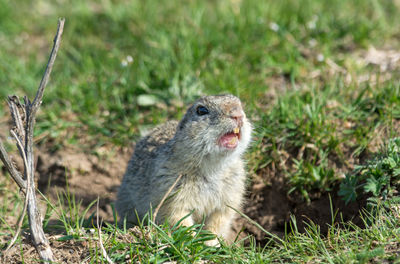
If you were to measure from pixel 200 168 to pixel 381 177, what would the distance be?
5.04ft

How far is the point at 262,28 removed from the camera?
6586 millimetres

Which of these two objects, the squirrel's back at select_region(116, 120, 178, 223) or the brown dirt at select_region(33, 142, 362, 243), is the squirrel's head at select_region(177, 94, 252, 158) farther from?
the brown dirt at select_region(33, 142, 362, 243)

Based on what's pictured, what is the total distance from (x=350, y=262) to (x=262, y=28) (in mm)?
4299

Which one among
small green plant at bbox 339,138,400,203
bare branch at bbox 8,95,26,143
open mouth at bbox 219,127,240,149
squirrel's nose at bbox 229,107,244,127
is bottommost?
small green plant at bbox 339,138,400,203

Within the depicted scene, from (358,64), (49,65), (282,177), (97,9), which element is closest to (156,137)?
(282,177)

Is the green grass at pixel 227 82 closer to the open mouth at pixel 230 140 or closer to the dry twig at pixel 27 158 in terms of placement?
the dry twig at pixel 27 158

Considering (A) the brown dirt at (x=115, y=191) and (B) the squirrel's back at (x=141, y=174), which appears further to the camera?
(A) the brown dirt at (x=115, y=191)

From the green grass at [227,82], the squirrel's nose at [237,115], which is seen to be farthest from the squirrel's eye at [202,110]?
the green grass at [227,82]

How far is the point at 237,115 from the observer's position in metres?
3.60

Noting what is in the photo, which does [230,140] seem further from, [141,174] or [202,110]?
→ [141,174]

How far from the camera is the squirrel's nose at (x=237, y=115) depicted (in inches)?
142

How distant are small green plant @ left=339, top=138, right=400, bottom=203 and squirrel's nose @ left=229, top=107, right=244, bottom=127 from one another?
45.9 inches

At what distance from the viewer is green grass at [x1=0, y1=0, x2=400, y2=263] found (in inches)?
141

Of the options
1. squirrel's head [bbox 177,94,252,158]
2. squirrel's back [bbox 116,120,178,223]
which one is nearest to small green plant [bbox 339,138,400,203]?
squirrel's head [bbox 177,94,252,158]
